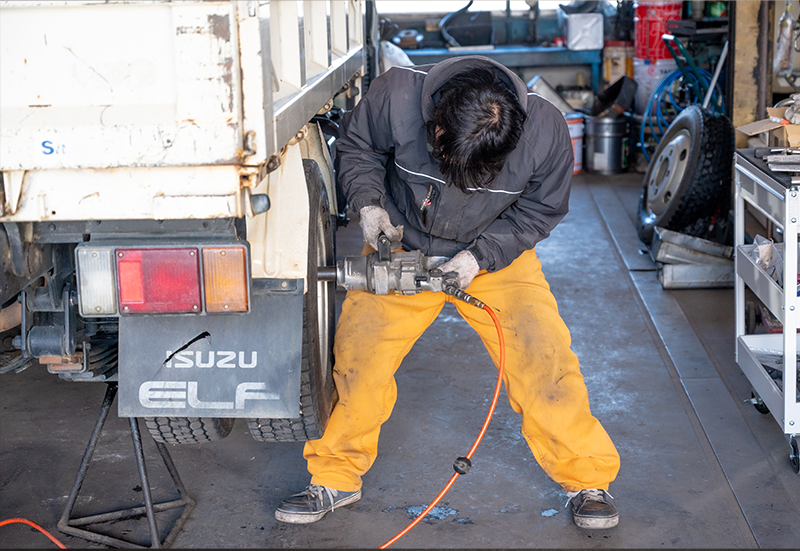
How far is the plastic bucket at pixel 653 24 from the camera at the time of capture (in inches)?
278

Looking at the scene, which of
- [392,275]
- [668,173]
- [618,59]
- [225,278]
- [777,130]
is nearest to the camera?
[225,278]

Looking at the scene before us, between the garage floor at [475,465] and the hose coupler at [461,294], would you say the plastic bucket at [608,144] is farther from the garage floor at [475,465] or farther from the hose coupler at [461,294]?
the hose coupler at [461,294]

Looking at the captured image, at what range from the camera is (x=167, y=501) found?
101 inches

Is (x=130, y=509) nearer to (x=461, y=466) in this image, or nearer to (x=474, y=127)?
(x=461, y=466)

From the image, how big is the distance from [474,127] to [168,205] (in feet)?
2.74

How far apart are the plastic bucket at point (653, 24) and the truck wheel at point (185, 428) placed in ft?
19.8

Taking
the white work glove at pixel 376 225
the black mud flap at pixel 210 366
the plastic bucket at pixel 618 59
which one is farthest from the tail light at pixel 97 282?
the plastic bucket at pixel 618 59

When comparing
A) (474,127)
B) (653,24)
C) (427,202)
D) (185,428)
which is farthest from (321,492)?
(653,24)

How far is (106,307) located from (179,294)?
0.18m

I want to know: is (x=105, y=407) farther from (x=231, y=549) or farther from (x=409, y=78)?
(x=409, y=78)

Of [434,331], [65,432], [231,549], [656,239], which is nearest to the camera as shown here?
[231,549]

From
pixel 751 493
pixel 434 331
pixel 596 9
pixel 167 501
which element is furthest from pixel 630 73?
pixel 167 501

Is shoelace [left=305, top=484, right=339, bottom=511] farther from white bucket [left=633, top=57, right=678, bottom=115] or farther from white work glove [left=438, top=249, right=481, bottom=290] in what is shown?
white bucket [left=633, top=57, right=678, bottom=115]

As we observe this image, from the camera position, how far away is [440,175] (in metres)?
2.37
